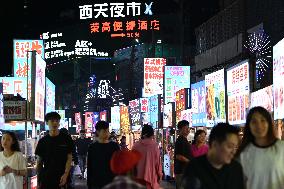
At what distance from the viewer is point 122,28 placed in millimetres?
79438

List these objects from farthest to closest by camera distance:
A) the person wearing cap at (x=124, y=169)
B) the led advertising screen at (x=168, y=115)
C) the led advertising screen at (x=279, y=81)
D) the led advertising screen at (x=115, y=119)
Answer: the led advertising screen at (x=115, y=119) → the led advertising screen at (x=168, y=115) → the led advertising screen at (x=279, y=81) → the person wearing cap at (x=124, y=169)

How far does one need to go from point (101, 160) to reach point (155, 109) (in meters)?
19.4

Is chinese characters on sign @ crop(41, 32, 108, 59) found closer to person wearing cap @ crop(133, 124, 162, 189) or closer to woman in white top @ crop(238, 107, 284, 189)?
person wearing cap @ crop(133, 124, 162, 189)

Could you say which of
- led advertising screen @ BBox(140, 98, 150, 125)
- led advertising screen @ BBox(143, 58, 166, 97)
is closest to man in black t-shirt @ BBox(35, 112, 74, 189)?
led advertising screen @ BBox(140, 98, 150, 125)

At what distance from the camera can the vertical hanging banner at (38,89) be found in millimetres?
12875

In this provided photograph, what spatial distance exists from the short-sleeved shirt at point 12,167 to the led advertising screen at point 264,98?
4936mm

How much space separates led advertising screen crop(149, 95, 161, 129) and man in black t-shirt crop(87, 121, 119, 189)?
1837cm

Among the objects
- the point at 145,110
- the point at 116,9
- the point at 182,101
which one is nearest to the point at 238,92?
the point at 182,101

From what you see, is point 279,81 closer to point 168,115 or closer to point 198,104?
point 198,104

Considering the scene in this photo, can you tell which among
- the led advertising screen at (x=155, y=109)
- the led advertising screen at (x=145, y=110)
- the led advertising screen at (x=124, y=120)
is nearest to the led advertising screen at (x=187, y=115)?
the led advertising screen at (x=155, y=109)

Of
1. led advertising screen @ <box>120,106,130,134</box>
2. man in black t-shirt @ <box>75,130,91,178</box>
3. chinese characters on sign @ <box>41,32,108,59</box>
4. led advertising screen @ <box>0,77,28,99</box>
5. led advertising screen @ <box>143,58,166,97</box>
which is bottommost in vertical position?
man in black t-shirt @ <box>75,130,91,178</box>

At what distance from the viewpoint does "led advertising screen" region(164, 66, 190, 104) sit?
94.8 ft

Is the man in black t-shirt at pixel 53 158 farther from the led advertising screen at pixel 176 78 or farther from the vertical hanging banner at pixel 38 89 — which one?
the led advertising screen at pixel 176 78

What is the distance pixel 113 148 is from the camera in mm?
9664
